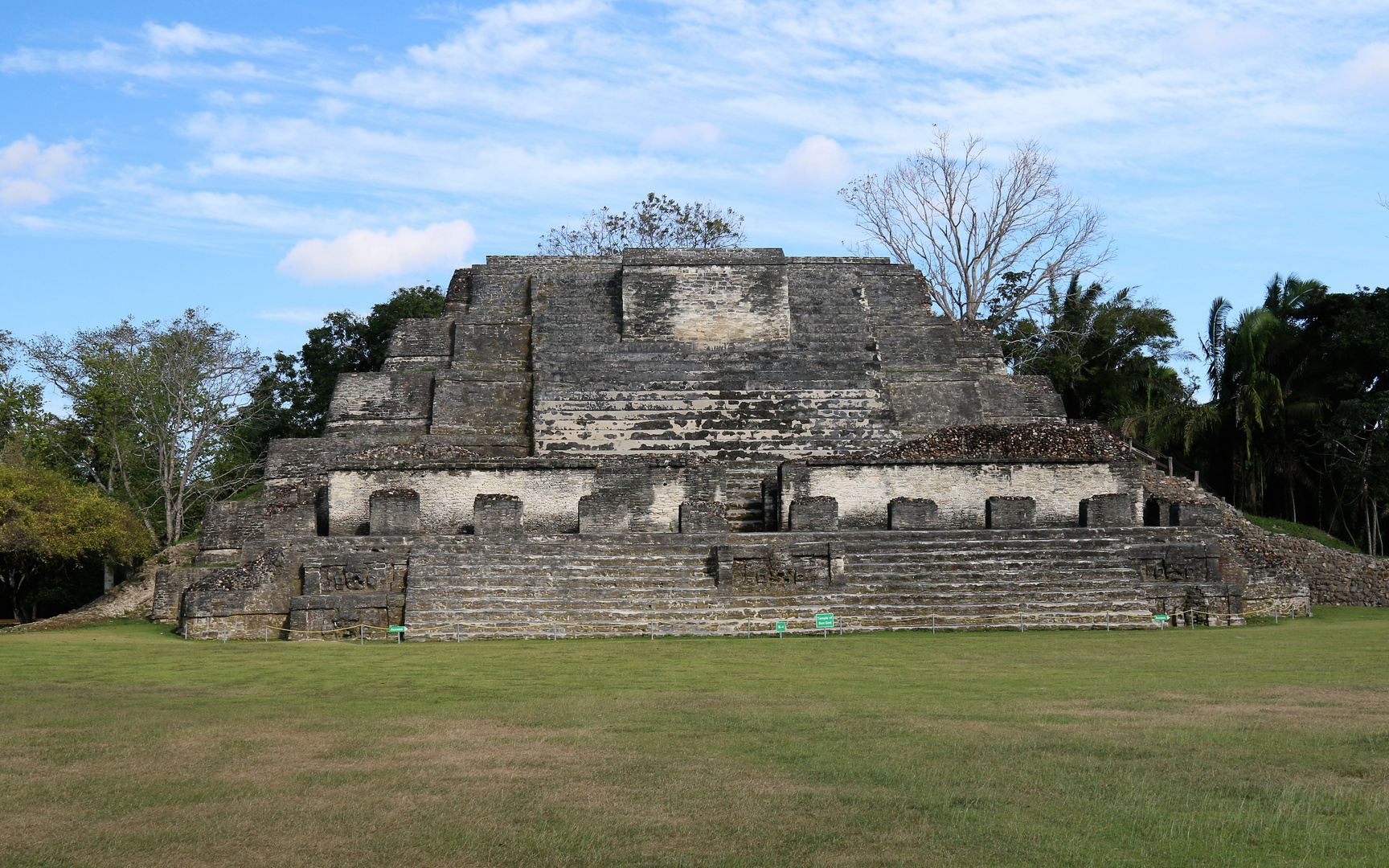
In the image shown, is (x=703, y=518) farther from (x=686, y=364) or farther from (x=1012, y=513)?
(x=686, y=364)

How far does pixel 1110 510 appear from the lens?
13711 millimetres

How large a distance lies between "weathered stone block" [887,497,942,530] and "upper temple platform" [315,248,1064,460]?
317 centimetres

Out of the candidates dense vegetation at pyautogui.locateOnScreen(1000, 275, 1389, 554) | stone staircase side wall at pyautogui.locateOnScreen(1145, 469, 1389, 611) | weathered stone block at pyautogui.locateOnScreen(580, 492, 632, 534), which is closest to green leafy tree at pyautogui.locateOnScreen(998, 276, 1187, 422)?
dense vegetation at pyautogui.locateOnScreen(1000, 275, 1389, 554)

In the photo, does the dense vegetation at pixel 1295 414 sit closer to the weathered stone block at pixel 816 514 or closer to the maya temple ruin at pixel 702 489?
the maya temple ruin at pixel 702 489

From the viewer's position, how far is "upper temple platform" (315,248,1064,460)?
55.7 feet

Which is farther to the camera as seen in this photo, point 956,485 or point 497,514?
point 956,485

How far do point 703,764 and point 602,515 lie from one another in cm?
801

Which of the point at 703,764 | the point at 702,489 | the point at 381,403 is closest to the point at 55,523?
the point at 381,403

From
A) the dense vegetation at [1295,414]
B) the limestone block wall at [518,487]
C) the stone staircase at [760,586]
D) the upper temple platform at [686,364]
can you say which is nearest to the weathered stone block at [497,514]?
the stone staircase at [760,586]

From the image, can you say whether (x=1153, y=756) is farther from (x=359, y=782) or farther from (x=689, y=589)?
(x=689, y=589)

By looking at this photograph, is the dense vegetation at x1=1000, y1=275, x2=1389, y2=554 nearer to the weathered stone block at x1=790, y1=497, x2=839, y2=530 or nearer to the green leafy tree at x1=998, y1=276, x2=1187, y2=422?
the green leafy tree at x1=998, y1=276, x2=1187, y2=422

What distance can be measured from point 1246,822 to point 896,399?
1433cm

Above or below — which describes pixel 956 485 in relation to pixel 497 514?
above

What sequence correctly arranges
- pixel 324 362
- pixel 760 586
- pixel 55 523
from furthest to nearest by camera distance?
pixel 324 362 → pixel 55 523 → pixel 760 586
